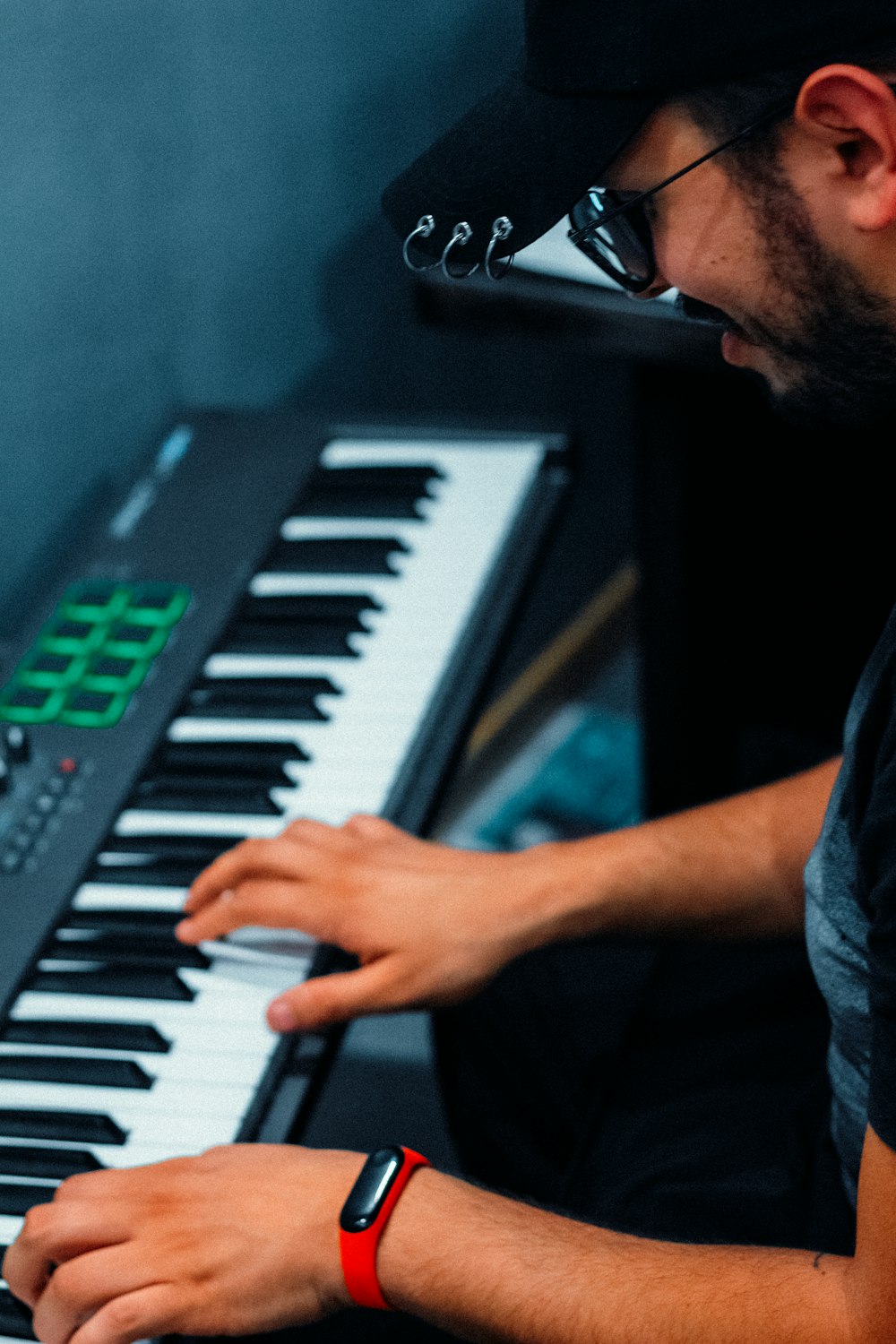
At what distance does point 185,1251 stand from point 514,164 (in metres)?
0.61

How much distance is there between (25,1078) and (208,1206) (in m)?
0.17

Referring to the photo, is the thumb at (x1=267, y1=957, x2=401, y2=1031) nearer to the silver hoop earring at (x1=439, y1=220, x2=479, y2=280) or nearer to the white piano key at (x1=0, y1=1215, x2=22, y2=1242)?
the white piano key at (x1=0, y1=1215, x2=22, y2=1242)

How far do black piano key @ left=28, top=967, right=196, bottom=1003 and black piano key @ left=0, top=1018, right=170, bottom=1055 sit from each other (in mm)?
26

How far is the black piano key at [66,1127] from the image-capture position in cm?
88

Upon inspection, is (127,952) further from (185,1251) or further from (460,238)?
(460,238)

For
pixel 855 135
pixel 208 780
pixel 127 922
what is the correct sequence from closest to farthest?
1. pixel 855 135
2. pixel 127 922
3. pixel 208 780

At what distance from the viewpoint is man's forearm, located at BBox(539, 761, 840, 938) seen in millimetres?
1093

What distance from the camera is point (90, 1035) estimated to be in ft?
3.07

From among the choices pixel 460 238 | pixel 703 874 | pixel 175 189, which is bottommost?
pixel 703 874

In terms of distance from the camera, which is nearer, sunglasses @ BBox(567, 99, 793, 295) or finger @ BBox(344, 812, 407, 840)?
sunglasses @ BBox(567, 99, 793, 295)

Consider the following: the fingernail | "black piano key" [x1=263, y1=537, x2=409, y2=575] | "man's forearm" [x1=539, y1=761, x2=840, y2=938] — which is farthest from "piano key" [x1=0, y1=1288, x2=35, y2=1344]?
"black piano key" [x1=263, y1=537, x2=409, y2=575]

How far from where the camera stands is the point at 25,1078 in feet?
3.02

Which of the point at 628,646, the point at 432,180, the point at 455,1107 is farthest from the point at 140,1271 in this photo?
the point at 628,646

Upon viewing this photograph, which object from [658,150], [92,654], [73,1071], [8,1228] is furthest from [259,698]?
[658,150]
